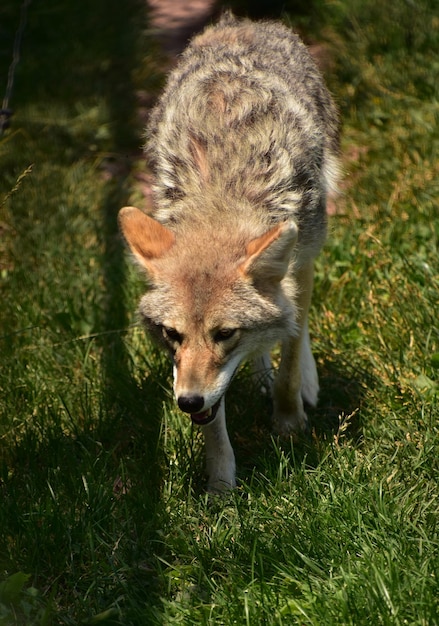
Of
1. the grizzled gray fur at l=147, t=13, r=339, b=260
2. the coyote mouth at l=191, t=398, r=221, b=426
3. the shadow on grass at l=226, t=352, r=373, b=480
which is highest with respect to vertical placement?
the grizzled gray fur at l=147, t=13, r=339, b=260

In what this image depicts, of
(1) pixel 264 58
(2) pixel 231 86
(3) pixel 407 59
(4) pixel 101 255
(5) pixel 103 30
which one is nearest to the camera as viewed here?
(2) pixel 231 86

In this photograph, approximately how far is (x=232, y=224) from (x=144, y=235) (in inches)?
17.5

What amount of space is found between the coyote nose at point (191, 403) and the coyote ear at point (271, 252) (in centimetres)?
66

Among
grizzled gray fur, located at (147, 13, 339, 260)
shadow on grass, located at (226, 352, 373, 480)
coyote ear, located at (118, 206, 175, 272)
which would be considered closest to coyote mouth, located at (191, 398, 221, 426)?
shadow on grass, located at (226, 352, 373, 480)

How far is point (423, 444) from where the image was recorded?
4.33 m

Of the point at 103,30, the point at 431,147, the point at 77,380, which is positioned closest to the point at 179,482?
the point at 77,380

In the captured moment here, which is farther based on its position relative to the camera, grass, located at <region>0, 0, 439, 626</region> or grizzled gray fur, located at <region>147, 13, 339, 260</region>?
grizzled gray fur, located at <region>147, 13, 339, 260</region>

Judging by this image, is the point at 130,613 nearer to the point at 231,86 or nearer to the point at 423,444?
the point at 423,444

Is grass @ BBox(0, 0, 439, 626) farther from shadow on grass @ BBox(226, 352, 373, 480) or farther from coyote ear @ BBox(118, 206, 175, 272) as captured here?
coyote ear @ BBox(118, 206, 175, 272)

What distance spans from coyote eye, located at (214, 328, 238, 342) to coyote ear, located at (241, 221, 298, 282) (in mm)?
282

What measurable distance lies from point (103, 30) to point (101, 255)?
4.16m

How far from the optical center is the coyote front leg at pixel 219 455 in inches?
182

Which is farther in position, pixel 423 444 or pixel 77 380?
pixel 77 380

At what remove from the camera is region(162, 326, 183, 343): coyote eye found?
4.13 metres
